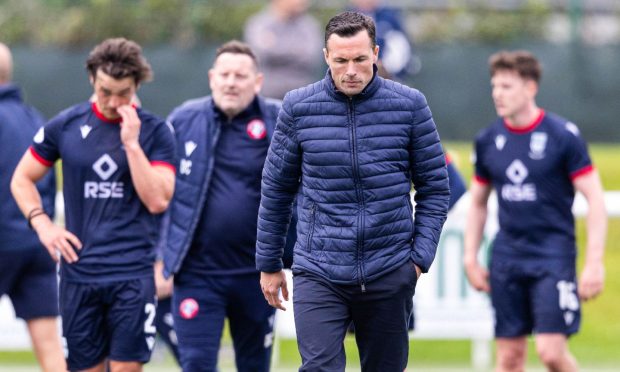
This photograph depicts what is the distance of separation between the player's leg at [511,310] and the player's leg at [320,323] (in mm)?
2492

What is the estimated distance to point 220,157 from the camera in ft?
25.9

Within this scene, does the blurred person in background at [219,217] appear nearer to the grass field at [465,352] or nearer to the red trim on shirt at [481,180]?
the red trim on shirt at [481,180]

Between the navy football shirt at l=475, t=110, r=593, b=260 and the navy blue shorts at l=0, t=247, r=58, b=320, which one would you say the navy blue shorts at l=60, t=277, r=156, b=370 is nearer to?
the navy blue shorts at l=0, t=247, r=58, b=320

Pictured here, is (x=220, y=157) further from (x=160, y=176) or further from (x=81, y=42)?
(x=81, y=42)

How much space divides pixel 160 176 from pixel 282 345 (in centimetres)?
473

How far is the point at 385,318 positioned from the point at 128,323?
63.6 inches

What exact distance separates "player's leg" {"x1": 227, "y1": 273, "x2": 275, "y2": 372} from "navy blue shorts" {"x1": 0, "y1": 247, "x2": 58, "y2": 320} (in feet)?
4.78

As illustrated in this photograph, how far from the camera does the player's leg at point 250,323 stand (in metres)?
7.89

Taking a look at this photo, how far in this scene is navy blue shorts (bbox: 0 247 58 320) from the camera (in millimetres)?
8719

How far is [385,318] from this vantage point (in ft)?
21.2

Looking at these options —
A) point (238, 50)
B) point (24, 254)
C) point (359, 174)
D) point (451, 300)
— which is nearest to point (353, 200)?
point (359, 174)

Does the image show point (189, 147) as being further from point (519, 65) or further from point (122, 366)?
point (519, 65)

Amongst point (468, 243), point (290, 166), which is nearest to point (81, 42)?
point (468, 243)

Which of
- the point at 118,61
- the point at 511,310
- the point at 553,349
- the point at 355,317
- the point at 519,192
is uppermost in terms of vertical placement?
the point at 118,61
